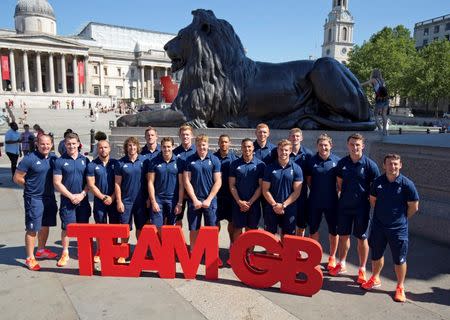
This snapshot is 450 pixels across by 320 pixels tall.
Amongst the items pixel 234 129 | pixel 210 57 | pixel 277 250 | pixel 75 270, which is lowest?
pixel 75 270

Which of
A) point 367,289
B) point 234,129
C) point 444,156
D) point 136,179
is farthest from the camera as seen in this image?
point 234,129

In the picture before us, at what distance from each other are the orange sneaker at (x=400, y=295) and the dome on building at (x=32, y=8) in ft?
299

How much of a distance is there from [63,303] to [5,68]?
74959 millimetres

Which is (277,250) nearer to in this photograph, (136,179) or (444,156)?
(136,179)

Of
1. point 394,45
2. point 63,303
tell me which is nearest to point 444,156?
point 63,303

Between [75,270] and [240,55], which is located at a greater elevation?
[240,55]

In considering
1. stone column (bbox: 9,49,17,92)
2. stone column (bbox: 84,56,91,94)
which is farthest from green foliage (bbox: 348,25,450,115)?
stone column (bbox: 9,49,17,92)

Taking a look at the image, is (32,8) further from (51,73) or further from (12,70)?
(12,70)

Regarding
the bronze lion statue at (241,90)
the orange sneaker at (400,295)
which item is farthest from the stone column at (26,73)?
the orange sneaker at (400,295)

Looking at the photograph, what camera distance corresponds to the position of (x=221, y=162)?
15.3ft

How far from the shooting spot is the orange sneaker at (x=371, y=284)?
3.90 meters

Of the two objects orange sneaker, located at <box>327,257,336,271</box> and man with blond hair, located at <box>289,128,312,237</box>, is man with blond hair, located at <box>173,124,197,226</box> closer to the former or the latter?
man with blond hair, located at <box>289,128,312,237</box>

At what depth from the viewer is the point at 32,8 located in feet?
253

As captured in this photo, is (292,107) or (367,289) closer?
(367,289)
